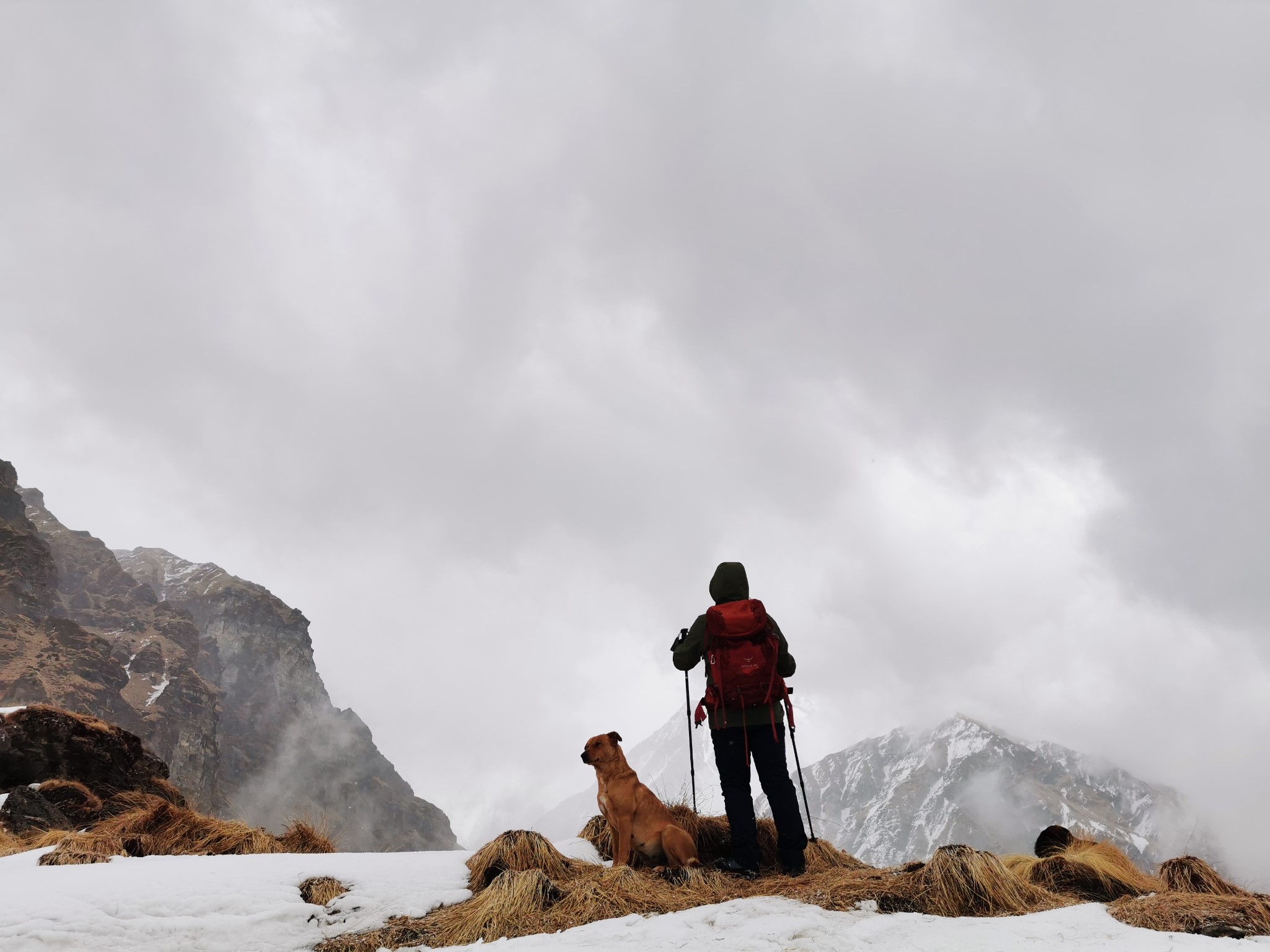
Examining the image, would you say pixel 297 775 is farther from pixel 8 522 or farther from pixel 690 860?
pixel 690 860

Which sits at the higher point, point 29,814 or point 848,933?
point 29,814

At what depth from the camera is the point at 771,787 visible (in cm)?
644

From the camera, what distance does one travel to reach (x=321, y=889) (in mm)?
4551

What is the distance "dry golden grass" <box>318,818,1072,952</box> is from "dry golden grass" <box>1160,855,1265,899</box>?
1150 mm

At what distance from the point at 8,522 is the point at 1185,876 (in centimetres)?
12170

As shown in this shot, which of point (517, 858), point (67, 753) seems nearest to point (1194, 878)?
point (517, 858)

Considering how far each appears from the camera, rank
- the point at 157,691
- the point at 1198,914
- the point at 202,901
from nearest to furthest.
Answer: the point at 1198,914
the point at 202,901
the point at 157,691

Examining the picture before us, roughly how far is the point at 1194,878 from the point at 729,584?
4.08m

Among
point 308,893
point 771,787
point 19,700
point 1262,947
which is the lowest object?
point 1262,947

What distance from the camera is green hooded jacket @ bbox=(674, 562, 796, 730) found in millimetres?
6473

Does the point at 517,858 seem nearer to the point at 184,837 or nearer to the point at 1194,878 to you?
the point at 184,837

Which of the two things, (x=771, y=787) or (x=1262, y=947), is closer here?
(x=1262, y=947)

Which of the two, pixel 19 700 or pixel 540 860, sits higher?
pixel 19 700

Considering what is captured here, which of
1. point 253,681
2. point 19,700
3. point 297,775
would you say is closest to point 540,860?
point 19,700
